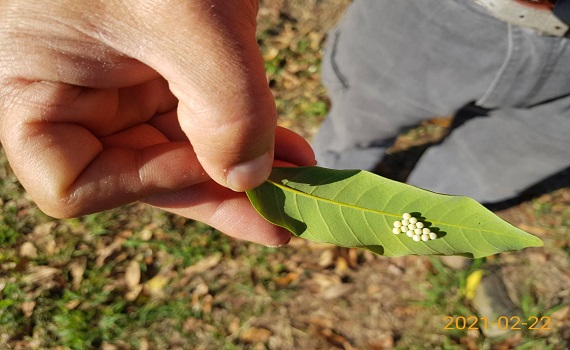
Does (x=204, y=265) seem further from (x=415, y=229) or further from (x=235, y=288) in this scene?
(x=415, y=229)

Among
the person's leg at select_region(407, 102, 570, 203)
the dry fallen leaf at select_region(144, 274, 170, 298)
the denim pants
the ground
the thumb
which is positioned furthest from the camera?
the dry fallen leaf at select_region(144, 274, 170, 298)

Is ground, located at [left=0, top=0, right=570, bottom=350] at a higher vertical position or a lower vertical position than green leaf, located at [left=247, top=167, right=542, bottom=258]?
lower

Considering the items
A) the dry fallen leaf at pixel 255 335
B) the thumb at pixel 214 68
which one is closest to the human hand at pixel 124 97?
the thumb at pixel 214 68

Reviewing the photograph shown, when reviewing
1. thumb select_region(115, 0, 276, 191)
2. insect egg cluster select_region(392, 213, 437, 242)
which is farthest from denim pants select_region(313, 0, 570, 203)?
thumb select_region(115, 0, 276, 191)

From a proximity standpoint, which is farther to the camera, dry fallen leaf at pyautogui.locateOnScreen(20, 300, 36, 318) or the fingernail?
dry fallen leaf at pyautogui.locateOnScreen(20, 300, 36, 318)

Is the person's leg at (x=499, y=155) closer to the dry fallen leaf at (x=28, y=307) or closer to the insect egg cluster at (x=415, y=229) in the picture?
the insect egg cluster at (x=415, y=229)

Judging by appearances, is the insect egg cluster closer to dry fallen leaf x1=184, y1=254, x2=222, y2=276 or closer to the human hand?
the human hand

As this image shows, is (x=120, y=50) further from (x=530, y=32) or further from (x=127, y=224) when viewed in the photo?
(x=127, y=224)
